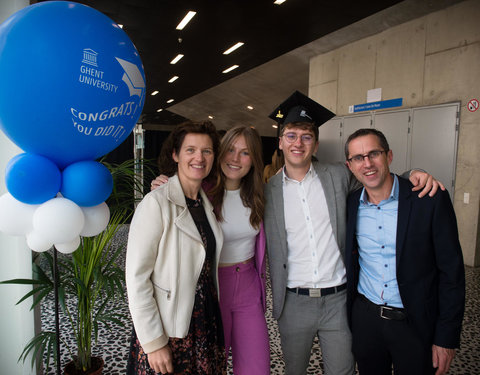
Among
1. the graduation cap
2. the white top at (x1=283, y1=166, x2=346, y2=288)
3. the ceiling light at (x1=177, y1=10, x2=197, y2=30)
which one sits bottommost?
the white top at (x1=283, y1=166, x2=346, y2=288)

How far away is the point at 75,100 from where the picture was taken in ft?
3.88

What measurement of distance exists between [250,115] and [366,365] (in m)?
14.4

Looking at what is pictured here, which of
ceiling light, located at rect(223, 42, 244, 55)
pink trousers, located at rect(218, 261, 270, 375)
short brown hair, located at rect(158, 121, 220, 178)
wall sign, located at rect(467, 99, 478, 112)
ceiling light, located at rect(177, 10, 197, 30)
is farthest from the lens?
ceiling light, located at rect(223, 42, 244, 55)

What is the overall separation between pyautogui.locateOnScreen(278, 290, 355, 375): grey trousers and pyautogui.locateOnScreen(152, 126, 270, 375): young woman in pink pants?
0.14m

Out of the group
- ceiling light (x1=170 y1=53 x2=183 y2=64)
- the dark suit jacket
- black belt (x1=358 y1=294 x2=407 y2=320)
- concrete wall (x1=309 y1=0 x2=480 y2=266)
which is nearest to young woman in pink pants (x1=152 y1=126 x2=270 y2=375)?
black belt (x1=358 y1=294 x2=407 y2=320)

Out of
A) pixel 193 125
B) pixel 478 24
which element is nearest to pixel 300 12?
pixel 478 24

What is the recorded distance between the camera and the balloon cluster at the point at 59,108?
3.64 ft

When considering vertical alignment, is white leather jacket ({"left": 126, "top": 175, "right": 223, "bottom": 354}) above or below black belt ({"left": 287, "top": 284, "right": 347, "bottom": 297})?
above

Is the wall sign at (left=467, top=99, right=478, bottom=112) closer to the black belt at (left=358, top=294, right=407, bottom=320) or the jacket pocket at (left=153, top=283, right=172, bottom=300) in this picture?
the black belt at (left=358, top=294, right=407, bottom=320)

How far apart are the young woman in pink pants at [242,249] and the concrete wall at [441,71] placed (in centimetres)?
467

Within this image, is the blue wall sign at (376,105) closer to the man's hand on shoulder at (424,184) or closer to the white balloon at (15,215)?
the man's hand on shoulder at (424,184)

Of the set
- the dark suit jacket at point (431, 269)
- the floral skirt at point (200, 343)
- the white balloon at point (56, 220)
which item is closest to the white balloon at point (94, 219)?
the white balloon at point (56, 220)

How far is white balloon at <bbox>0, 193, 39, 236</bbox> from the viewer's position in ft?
3.95

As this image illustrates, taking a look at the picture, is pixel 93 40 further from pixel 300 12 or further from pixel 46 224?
pixel 300 12
